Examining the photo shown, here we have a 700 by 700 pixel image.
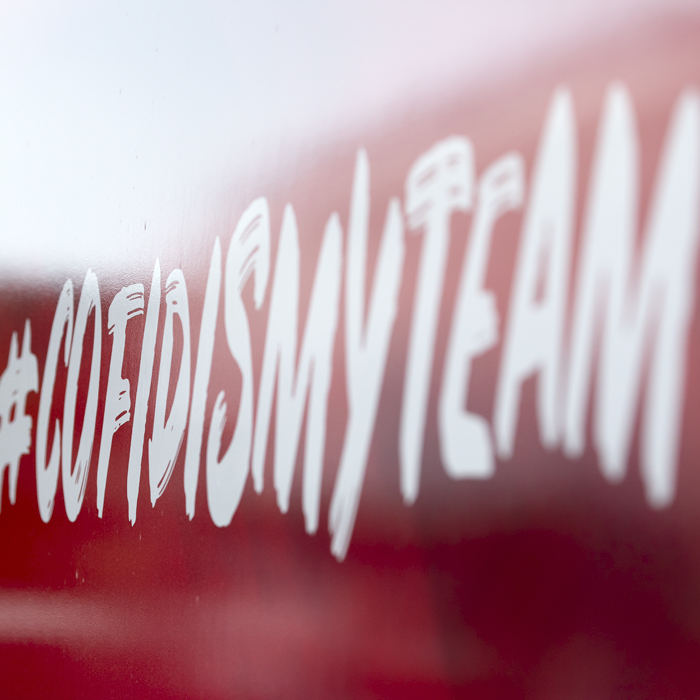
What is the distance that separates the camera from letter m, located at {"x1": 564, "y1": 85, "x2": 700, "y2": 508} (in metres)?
0.54

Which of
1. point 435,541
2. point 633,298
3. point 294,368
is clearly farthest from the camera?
point 294,368

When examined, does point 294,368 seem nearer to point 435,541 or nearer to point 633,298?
point 435,541

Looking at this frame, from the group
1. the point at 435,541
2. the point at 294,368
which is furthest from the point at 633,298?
the point at 294,368

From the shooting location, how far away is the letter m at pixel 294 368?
2.61 feet

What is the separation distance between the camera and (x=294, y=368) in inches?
33.0

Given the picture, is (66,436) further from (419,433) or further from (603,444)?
(603,444)

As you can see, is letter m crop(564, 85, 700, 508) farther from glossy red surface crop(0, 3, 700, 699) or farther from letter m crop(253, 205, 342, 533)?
letter m crop(253, 205, 342, 533)

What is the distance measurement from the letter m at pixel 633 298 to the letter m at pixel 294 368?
28 centimetres

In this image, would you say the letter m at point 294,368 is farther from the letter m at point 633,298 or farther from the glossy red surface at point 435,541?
the letter m at point 633,298

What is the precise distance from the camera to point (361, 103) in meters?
0.78

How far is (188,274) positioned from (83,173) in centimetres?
45

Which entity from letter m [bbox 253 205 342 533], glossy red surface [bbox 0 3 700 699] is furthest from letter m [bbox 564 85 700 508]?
letter m [bbox 253 205 342 533]

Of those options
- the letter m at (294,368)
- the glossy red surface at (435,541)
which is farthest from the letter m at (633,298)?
the letter m at (294,368)

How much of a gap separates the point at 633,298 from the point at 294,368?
1.26 feet
